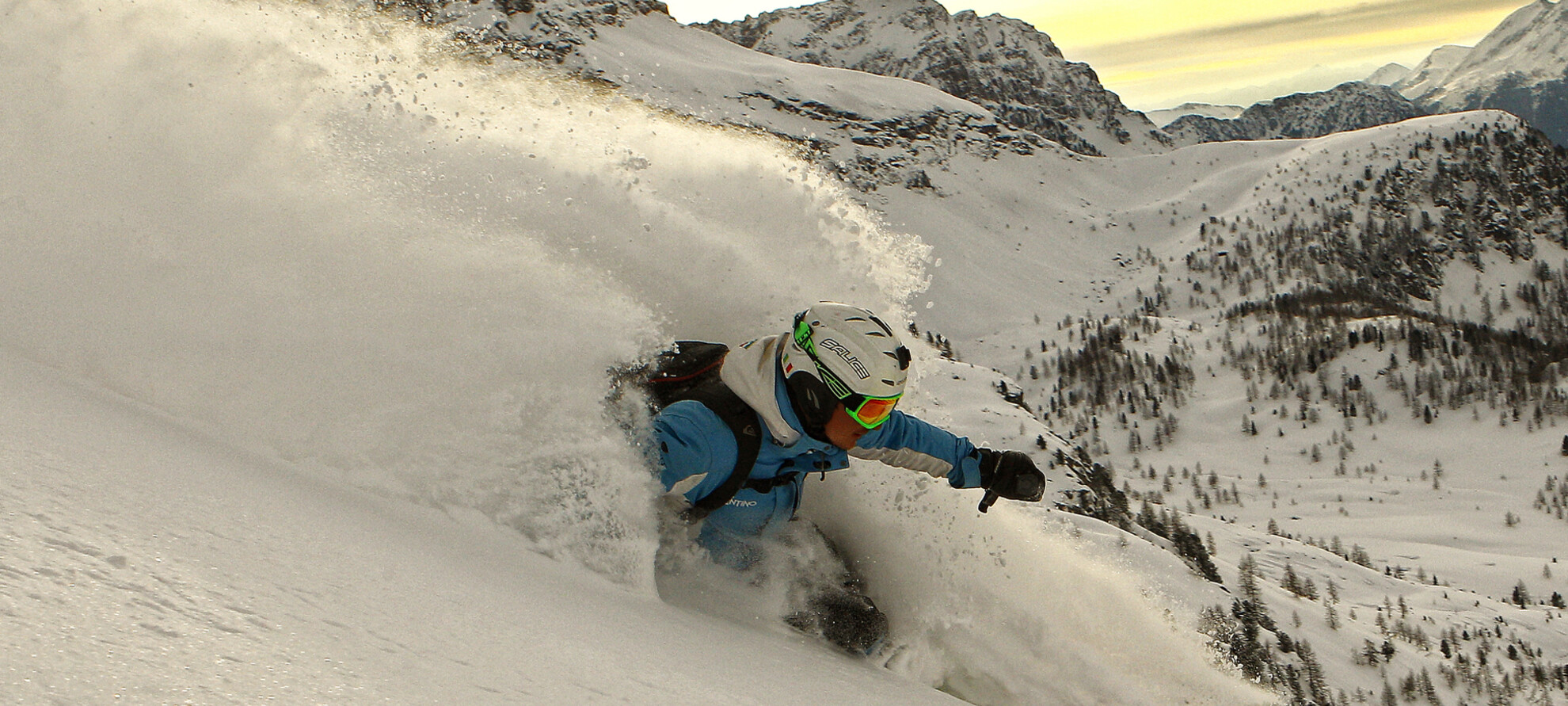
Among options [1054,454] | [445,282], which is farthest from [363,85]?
[1054,454]

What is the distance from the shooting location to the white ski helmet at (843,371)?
149 inches

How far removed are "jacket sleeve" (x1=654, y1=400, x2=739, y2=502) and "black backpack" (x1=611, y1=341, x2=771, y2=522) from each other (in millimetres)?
47

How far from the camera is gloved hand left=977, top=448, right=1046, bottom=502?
4387 millimetres

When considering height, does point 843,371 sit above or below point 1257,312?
below

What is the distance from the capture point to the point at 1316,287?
63344 mm

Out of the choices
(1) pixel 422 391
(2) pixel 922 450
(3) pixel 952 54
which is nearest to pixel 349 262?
(1) pixel 422 391

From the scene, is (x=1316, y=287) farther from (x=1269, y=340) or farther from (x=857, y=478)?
(x=857, y=478)

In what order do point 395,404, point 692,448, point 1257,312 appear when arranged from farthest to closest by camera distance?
point 1257,312
point 692,448
point 395,404

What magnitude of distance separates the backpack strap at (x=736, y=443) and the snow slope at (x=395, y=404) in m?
0.30

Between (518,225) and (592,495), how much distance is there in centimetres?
161

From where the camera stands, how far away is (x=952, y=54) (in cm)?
17125

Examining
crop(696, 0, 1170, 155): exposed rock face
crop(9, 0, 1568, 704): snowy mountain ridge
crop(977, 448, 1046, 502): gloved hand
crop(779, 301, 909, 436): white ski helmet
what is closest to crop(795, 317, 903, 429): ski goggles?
crop(779, 301, 909, 436): white ski helmet

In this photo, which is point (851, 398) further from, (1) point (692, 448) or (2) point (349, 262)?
(2) point (349, 262)

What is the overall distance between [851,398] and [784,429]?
30 cm
